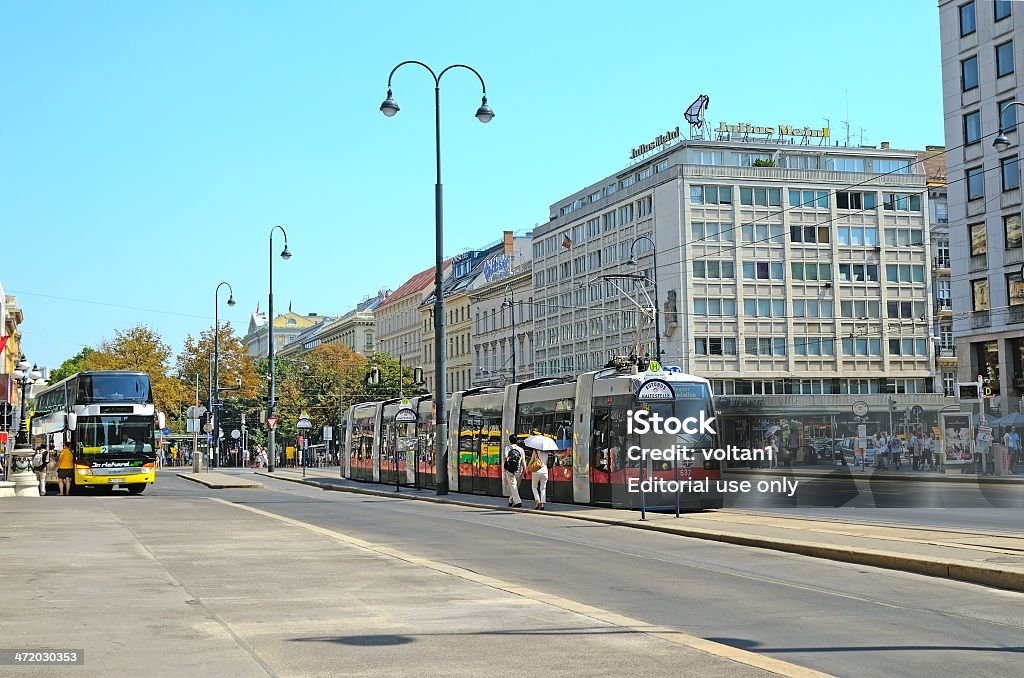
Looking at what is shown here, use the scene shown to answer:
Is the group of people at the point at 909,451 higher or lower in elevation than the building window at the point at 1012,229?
lower

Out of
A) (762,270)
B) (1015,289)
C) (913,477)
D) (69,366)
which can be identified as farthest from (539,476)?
(69,366)

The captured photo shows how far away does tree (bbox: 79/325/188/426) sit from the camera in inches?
3450

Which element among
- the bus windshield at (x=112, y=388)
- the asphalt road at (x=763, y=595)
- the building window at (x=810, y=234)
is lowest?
the asphalt road at (x=763, y=595)

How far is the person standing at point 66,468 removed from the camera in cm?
3988

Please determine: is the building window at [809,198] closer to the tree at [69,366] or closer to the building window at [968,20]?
the building window at [968,20]

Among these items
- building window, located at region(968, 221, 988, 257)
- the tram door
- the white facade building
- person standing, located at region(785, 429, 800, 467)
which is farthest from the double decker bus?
building window, located at region(968, 221, 988, 257)

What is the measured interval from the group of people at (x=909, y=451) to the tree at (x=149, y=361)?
58354mm

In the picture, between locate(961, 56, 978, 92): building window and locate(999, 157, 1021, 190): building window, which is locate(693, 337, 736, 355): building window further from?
locate(999, 157, 1021, 190): building window

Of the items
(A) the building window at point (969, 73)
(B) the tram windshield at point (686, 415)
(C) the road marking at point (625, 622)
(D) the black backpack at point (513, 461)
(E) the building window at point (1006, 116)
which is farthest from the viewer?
(A) the building window at point (969, 73)

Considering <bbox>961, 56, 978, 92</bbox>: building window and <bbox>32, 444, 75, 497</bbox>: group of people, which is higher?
<bbox>961, 56, 978, 92</bbox>: building window

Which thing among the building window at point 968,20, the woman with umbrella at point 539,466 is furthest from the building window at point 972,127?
the woman with umbrella at point 539,466

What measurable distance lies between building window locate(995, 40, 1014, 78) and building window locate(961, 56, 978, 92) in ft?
5.09

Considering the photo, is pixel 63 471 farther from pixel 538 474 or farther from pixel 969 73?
pixel 969 73

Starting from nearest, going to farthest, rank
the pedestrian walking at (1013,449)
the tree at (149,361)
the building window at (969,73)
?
the pedestrian walking at (1013,449) < the building window at (969,73) < the tree at (149,361)
